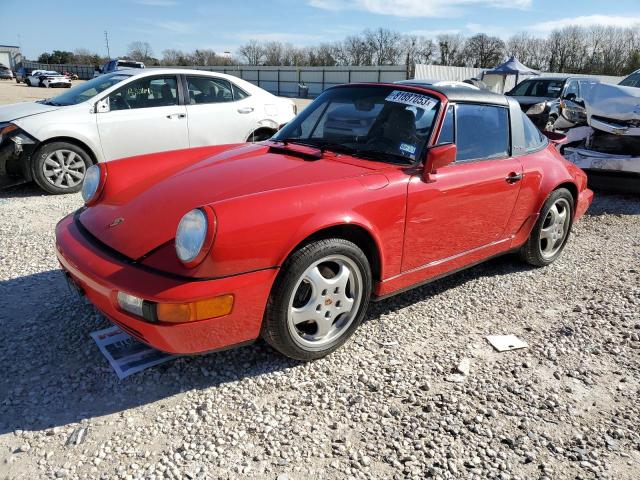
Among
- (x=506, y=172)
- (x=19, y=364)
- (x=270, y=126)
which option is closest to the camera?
(x=19, y=364)

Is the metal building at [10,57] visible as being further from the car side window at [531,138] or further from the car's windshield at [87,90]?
the car side window at [531,138]

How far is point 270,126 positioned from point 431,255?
14.8 ft

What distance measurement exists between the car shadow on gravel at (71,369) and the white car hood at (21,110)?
346cm

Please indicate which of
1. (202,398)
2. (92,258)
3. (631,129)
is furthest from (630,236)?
(92,258)

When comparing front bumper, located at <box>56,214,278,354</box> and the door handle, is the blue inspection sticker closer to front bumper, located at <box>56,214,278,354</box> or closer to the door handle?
the door handle

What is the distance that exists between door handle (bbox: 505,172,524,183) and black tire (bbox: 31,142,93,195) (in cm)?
486

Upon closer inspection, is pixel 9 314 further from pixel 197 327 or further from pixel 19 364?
pixel 197 327

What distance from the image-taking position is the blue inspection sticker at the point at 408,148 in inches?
118

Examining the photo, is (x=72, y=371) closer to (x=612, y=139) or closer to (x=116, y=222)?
(x=116, y=222)

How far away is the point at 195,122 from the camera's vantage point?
639 centimetres

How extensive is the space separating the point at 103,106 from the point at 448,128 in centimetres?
458

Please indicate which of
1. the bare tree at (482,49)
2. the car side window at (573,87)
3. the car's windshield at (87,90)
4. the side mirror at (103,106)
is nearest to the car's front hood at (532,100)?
the car side window at (573,87)

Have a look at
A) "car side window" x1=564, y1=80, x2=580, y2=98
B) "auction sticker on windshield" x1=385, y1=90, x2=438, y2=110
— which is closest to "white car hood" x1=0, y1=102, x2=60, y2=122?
"auction sticker on windshield" x1=385, y1=90, x2=438, y2=110

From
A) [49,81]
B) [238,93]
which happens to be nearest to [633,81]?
[238,93]
